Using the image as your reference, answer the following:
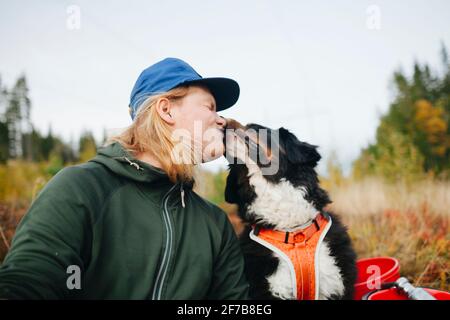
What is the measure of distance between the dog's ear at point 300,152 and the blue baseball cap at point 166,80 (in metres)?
0.71

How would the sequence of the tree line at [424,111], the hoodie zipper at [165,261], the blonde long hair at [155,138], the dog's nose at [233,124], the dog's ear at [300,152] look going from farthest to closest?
the tree line at [424,111]
the dog's nose at [233,124]
the dog's ear at [300,152]
the blonde long hair at [155,138]
the hoodie zipper at [165,261]

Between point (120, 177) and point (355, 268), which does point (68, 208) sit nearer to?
point (120, 177)

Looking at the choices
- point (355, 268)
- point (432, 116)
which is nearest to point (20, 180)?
point (355, 268)

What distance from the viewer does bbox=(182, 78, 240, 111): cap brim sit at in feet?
7.84

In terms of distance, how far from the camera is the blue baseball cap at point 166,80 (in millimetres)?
2230

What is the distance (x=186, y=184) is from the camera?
2182 millimetres

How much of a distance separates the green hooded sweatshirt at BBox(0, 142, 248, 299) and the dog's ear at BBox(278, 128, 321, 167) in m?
0.88

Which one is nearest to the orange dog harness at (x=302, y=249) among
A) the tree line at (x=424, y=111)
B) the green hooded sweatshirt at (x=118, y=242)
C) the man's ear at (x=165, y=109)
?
the green hooded sweatshirt at (x=118, y=242)

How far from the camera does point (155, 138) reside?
7.07ft

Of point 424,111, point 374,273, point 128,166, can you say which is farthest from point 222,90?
point 424,111

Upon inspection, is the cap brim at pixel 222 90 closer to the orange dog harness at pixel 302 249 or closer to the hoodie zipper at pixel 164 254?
the hoodie zipper at pixel 164 254

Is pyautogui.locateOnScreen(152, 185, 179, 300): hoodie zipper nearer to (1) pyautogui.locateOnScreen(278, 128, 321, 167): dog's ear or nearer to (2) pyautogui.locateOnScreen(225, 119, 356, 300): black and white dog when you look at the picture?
(2) pyautogui.locateOnScreen(225, 119, 356, 300): black and white dog

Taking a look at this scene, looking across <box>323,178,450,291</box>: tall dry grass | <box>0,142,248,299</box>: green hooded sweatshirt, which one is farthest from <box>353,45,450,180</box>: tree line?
<box>0,142,248,299</box>: green hooded sweatshirt

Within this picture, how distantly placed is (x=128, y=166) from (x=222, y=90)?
1075 millimetres
